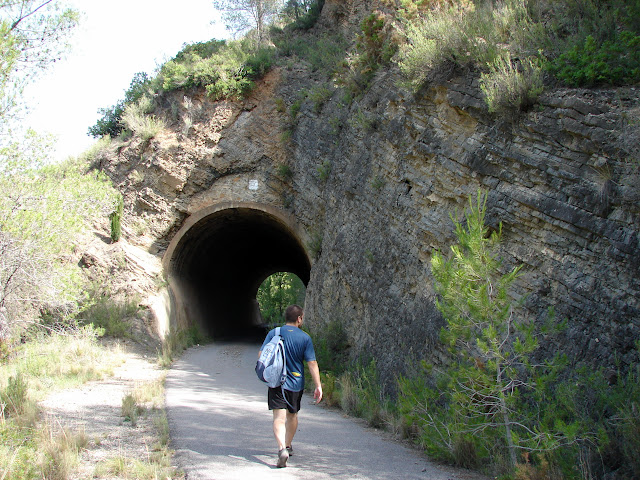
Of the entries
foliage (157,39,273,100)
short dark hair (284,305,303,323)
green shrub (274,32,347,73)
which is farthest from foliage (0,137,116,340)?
green shrub (274,32,347,73)

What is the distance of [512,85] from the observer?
7.14m

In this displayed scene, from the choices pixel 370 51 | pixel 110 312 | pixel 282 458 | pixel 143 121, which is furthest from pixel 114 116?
pixel 282 458

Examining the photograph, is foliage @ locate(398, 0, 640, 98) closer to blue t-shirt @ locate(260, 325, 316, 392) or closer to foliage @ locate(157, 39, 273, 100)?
blue t-shirt @ locate(260, 325, 316, 392)

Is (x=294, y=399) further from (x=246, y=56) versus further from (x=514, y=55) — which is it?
(x=246, y=56)

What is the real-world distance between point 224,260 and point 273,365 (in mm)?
18162

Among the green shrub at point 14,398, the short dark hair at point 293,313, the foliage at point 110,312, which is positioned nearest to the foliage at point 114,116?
the foliage at point 110,312

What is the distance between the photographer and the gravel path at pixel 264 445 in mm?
4520

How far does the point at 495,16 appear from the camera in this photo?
8414 mm

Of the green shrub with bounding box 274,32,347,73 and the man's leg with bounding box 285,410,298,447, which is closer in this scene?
the man's leg with bounding box 285,410,298,447

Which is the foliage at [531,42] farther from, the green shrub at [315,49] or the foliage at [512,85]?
the green shrub at [315,49]

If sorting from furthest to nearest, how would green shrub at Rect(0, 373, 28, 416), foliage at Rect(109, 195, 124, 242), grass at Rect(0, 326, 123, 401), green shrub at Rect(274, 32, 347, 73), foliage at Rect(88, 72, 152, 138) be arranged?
1. foliage at Rect(88, 72, 152, 138)
2. green shrub at Rect(274, 32, 347, 73)
3. foliage at Rect(109, 195, 124, 242)
4. grass at Rect(0, 326, 123, 401)
5. green shrub at Rect(0, 373, 28, 416)

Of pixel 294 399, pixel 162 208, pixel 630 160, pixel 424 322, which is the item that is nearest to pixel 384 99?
pixel 424 322

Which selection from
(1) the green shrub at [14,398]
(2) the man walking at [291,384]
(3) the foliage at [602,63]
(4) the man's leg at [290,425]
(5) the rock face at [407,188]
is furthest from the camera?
(3) the foliage at [602,63]

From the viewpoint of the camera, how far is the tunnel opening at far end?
16.8 metres
